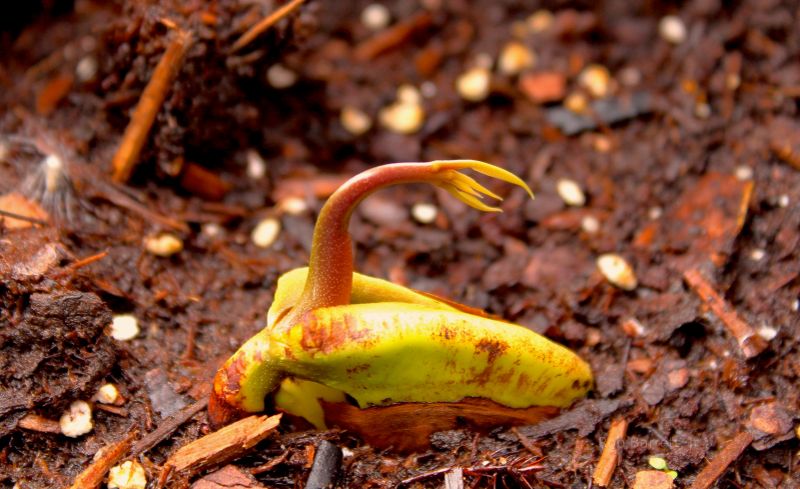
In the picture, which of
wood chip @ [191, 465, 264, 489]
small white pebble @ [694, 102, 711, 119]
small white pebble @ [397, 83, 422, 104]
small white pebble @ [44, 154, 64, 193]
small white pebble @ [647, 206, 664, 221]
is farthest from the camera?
small white pebble @ [397, 83, 422, 104]

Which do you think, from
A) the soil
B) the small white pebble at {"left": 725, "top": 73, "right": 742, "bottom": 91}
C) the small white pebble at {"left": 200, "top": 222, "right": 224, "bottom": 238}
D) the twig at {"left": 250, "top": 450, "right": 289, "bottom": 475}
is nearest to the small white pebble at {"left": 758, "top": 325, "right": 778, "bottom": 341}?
the soil

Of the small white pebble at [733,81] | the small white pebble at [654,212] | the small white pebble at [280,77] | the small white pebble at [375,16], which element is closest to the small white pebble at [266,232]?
the small white pebble at [280,77]

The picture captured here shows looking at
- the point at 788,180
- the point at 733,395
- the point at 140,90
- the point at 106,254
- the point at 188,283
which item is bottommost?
the point at 733,395

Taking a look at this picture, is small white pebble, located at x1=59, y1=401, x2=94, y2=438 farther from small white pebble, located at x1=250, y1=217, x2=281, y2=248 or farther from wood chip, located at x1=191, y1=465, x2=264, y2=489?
small white pebble, located at x1=250, y1=217, x2=281, y2=248

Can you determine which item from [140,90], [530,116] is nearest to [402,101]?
[530,116]

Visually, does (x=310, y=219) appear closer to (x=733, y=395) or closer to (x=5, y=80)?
(x=5, y=80)

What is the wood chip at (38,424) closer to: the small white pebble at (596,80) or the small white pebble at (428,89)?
the small white pebble at (428,89)
